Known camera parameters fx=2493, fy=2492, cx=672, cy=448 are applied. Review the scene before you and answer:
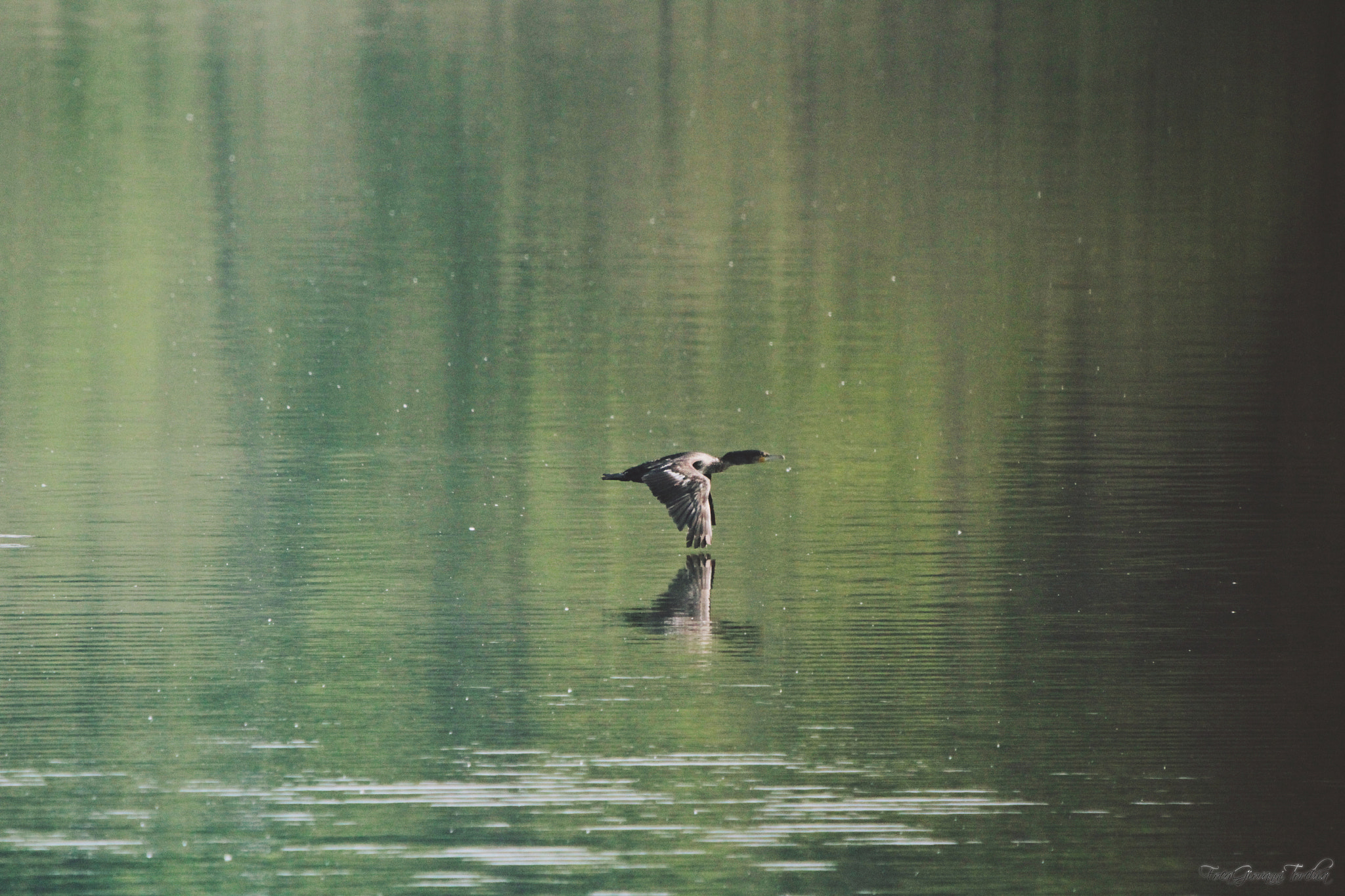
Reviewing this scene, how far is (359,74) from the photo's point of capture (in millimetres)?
62031

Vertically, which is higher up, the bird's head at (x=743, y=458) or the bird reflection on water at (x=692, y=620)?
the bird's head at (x=743, y=458)

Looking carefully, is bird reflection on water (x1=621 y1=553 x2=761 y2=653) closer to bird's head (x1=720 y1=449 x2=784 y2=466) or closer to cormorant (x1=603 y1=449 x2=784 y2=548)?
cormorant (x1=603 y1=449 x2=784 y2=548)

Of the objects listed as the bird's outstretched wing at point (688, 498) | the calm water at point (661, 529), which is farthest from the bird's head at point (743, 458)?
the calm water at point (661, 529)

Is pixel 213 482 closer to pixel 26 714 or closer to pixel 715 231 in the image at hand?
pixel 26 714

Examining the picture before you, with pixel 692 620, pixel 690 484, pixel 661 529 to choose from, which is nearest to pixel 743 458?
pixel 690 484

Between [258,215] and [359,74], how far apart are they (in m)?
25.8

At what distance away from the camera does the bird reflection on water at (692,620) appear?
13.5 m

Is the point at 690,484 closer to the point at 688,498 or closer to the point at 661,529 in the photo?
the point at 688,498

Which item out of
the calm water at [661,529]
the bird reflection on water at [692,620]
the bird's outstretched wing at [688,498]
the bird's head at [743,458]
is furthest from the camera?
the bird's head at [743,458]

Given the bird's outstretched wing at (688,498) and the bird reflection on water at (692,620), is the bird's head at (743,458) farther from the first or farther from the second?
the bird reflection on water at (692,620)

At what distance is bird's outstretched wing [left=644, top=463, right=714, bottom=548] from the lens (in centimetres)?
1533

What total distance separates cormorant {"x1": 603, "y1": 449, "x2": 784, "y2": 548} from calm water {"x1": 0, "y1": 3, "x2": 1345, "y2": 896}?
32cm

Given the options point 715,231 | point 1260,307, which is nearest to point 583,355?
point 1260,307

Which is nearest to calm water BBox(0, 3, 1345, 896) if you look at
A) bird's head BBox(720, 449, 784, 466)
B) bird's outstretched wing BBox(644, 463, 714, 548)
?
bird's outstretched wing BBox(644, 463, 714, 548)
